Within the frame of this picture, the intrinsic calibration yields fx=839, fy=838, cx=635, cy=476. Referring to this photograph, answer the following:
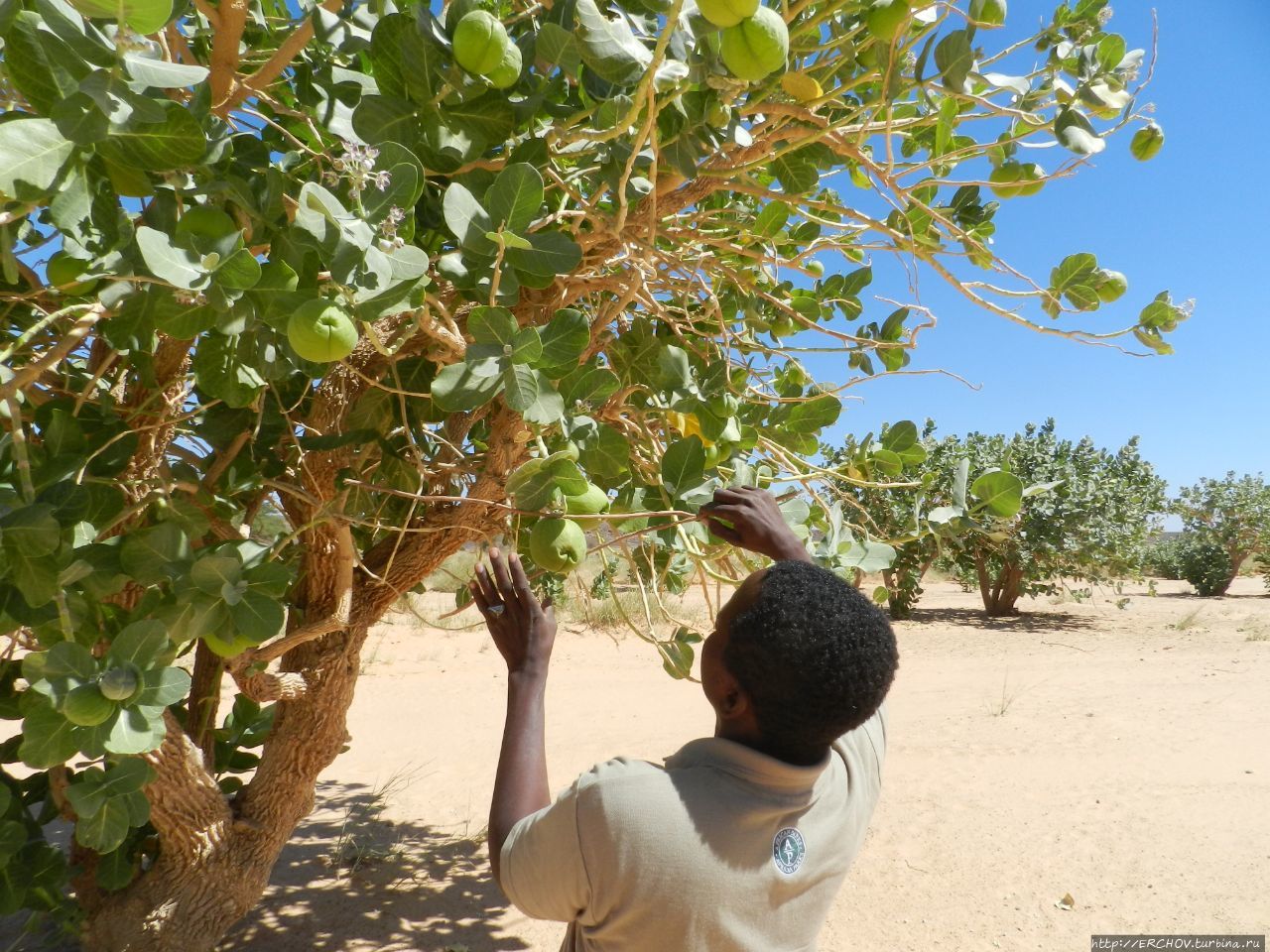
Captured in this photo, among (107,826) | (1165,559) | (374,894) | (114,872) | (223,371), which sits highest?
(223,371)

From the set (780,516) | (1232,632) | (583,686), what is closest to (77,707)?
(780,516)

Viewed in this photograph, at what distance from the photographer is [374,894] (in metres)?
3.52

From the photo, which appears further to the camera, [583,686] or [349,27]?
[583,686]

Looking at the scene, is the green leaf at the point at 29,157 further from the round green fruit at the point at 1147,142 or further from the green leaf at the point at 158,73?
the round green fruit at the point at 1147,142

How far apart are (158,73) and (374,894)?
11.4 feet

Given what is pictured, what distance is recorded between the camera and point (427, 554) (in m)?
2.30

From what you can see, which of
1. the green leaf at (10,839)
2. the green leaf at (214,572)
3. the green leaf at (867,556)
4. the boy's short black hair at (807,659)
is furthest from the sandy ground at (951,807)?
the boy's short black hair at (807,659)

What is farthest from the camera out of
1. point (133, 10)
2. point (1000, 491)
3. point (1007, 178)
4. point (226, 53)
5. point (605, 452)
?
point (1000, 491)

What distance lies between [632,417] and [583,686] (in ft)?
22.2

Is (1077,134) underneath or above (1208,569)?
above

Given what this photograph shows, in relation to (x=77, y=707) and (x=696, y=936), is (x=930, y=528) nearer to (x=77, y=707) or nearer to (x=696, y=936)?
(x=696, y=936)

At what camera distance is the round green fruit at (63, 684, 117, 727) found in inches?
41.6

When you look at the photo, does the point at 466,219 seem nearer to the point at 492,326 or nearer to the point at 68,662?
the point at 492,326

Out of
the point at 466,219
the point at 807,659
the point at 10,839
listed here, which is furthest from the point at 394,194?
the point at 10,839
